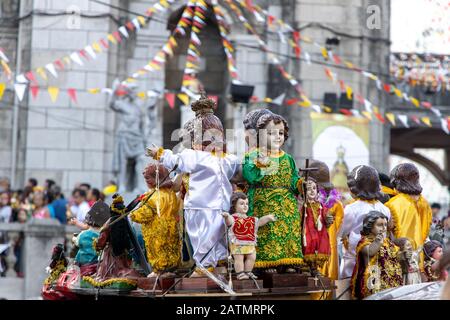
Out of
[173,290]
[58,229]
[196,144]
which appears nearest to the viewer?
[173,290]

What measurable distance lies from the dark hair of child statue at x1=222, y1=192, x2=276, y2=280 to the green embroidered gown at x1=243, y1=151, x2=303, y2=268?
0.17m

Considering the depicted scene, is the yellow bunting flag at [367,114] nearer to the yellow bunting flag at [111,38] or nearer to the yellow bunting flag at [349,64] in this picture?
the yellow bunting flag at [349,64]

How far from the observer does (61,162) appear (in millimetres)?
21766

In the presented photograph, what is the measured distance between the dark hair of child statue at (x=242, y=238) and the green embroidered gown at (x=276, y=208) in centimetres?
17

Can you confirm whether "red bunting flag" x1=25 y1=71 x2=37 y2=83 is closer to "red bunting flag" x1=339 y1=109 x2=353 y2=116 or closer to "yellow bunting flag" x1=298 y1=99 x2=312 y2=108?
"yellow bunting flag" x1=298 y1=99 x2=312 y2=108

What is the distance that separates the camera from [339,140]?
71.9 feet

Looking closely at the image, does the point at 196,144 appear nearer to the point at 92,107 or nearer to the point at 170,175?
the point at 170,175

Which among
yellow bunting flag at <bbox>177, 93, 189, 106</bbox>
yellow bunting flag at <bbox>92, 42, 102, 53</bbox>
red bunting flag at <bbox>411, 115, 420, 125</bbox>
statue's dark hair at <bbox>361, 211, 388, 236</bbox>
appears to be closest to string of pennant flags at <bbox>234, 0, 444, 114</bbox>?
red bunting flag at <bbox>411, 115, 420, 125</bbox>

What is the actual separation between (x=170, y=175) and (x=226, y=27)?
13.3 m

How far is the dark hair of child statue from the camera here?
8469mm

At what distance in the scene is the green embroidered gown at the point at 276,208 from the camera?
8766 mm

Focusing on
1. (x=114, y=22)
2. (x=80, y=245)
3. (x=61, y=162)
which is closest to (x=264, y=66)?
(x=114, y=22)

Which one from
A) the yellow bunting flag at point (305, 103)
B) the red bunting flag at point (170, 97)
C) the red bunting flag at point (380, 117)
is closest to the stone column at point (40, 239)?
the red bunting flag at point (170, 97)

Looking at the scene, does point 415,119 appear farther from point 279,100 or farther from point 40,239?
point 40,239
